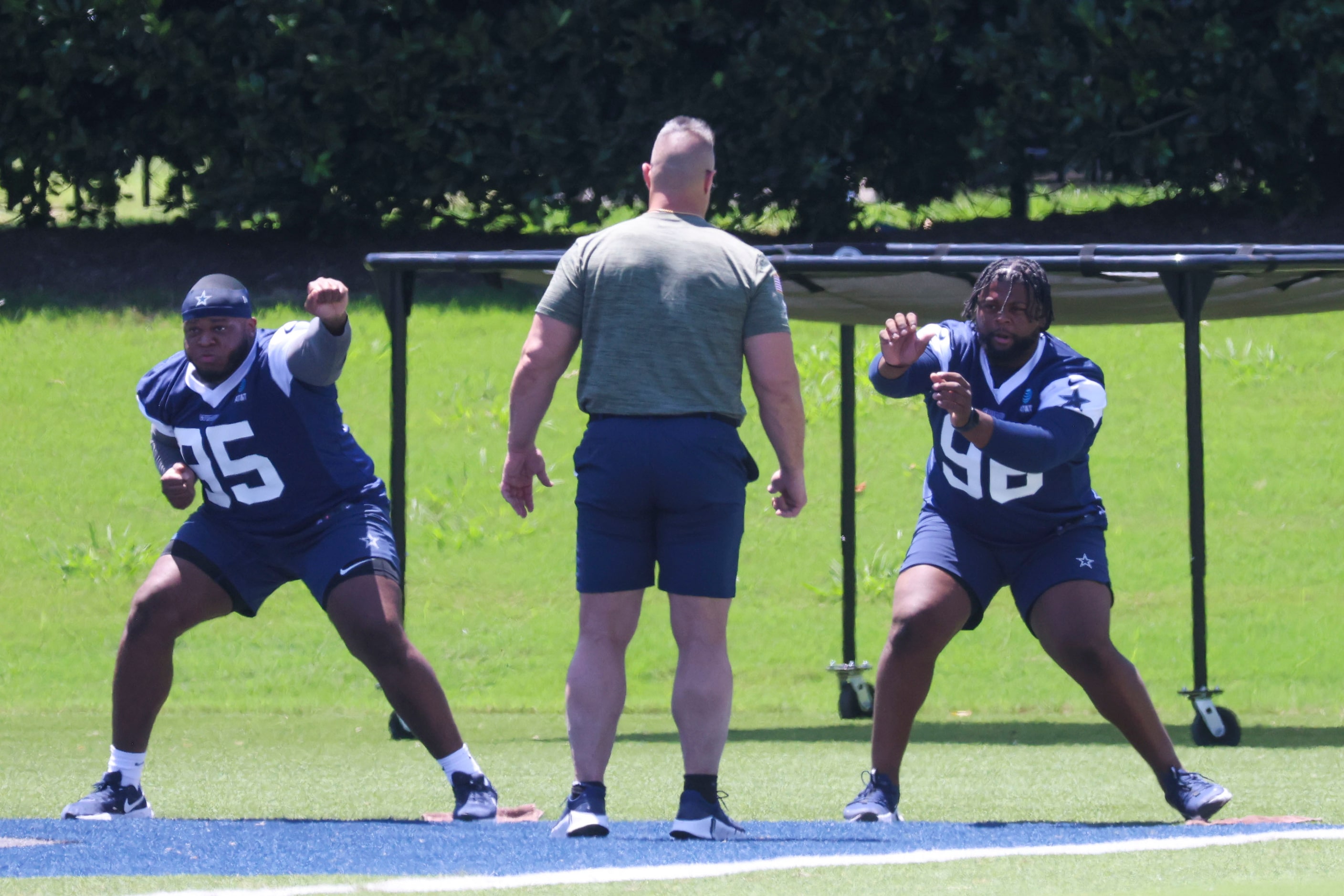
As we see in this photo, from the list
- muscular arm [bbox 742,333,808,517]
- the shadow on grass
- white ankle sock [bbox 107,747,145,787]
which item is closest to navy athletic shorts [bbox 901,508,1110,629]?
muscular arm [bbox 742,333,808,517]

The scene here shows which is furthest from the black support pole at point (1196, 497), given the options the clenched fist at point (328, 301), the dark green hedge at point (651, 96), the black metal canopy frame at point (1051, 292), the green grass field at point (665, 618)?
the dark green hedge at point (651, 96)

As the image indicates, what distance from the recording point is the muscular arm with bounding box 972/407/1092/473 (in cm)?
487

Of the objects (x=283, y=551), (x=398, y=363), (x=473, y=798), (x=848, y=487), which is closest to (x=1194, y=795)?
(x=473, y=798)

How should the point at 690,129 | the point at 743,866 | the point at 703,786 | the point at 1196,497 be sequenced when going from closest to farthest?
the point at 743,866
the point at 703,786
the point at 690,129
the point at 1196,497

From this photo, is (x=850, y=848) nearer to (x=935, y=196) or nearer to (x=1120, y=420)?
(x=1120, y=420)

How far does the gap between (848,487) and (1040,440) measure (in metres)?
3.81

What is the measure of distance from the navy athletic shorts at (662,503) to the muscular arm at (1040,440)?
70 cm

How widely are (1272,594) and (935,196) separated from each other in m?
4.10

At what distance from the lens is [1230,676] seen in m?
9.73

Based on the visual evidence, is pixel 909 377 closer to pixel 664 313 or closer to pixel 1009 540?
pixel 1009 540

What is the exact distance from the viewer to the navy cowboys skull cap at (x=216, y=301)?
538 cm

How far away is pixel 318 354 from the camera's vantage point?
5285 mm

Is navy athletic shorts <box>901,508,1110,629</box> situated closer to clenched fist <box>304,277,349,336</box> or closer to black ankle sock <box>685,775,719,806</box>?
black ankle sock <box>685,775,719,806</box>

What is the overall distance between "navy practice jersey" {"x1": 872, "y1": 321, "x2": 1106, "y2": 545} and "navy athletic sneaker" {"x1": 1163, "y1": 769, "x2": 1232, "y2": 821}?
0.73 m
